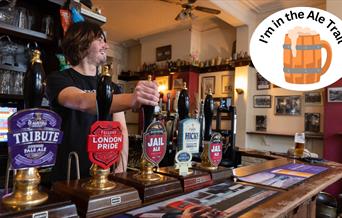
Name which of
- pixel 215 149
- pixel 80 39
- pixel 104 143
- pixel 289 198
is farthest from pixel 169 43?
pixel 104 143

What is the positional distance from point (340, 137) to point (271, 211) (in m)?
3.94

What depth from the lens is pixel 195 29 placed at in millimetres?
6371

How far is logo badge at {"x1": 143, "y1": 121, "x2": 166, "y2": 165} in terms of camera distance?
87 cm

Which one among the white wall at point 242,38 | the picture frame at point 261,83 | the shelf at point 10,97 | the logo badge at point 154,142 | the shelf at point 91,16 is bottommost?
the logo badge at point 154,142

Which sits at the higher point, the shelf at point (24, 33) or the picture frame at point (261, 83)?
the picture frame at point (261, 83)

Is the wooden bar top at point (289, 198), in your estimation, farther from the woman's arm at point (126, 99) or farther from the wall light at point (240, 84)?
the wall light at point (240, 84)

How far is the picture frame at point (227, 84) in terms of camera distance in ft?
18.4

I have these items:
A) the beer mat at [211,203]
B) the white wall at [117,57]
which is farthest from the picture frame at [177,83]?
the beer mat at [211,203]

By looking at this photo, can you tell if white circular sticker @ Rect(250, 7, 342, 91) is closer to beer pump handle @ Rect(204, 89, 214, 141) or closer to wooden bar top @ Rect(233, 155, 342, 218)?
wooden bar top @ Rect(233, 155, 342, 218)

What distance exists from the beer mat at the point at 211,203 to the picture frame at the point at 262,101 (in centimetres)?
440

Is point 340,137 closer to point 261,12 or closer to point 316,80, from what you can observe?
point 316,80

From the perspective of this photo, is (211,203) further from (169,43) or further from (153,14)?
(169,43)

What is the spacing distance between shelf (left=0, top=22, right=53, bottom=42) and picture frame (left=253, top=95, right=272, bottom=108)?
419 cm

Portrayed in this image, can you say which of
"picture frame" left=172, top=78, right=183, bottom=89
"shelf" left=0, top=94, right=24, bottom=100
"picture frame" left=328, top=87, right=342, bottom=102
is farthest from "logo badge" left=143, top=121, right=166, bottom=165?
"picture frame" left=172, top=78, right=183, bottom=89
